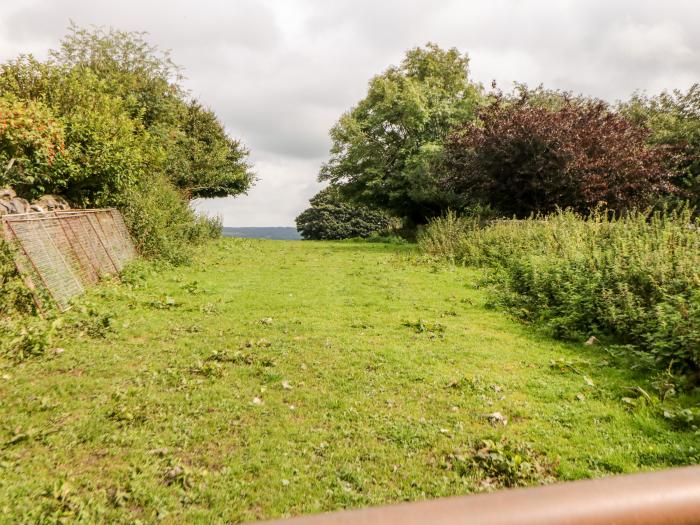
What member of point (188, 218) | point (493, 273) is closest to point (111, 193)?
point (188, 218)


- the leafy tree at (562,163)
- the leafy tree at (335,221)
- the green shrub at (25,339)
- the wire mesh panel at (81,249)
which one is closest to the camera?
the green shrub at (25,339)

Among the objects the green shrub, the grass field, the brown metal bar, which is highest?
the brown metal bar

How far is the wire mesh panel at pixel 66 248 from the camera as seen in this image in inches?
346

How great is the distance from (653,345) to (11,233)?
1153 centimetres

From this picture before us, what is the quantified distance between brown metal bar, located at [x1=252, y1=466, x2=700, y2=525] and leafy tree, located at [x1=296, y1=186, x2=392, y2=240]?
2487 inches

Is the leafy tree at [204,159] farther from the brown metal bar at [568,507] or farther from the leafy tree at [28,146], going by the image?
the brown metal bar at [568,507]

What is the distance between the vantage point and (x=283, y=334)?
8141mm

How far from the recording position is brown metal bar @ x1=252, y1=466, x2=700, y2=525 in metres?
0.64

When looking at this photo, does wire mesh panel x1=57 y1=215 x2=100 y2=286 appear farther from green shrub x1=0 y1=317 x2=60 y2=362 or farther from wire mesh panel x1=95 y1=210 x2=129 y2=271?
green shrub x1=0 y1=317 x2=60 y2=362

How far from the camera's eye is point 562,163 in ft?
59.8

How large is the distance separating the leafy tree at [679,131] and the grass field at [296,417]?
818 inches

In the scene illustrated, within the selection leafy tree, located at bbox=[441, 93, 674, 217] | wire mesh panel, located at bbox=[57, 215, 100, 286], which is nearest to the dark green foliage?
wire mesh panel, located at bbox=[57, 215, 100, 286]

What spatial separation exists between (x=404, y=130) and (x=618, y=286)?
2495 cm

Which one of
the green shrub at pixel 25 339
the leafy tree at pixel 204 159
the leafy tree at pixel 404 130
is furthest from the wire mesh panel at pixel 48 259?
the leafy tree at pixel 404 130
